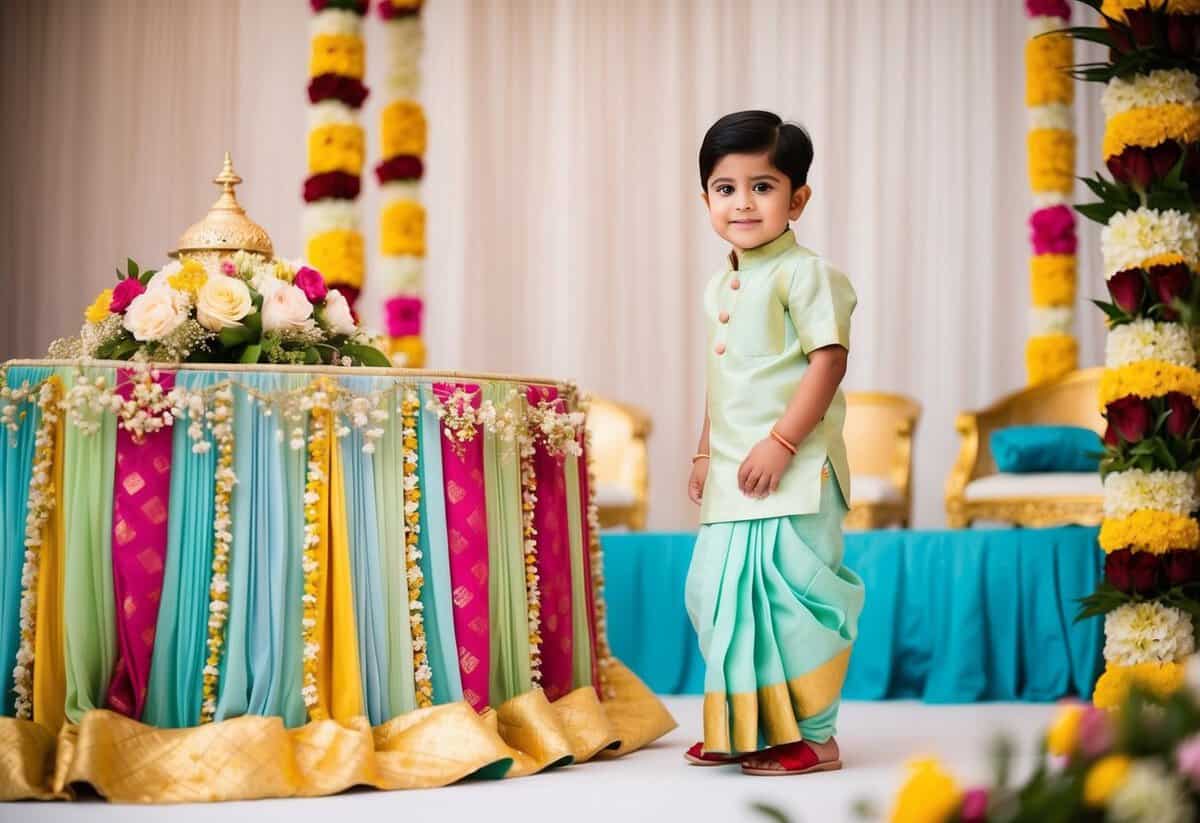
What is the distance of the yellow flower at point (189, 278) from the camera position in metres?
3.28

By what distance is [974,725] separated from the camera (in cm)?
425

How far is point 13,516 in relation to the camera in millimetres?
3033

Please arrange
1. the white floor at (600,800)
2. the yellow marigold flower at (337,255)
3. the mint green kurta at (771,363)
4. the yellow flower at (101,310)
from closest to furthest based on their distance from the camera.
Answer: the white floor at (600,800) < the mint green kurta at (771,363) < the yellow flower at (101,310) < the yellow marigold flower at (337,255)

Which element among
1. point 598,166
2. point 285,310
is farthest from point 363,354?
point 598,166

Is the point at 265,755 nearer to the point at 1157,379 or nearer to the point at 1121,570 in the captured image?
the point at 1121,570

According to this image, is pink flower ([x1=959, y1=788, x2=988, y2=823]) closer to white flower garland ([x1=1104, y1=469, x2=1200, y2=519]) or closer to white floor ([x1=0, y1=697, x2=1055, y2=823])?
white floor ([x1=0, y1=697, x2=1055, y2=823])

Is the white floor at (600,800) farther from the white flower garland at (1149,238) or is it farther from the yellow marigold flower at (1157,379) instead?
the white flower garland at (1149,238)

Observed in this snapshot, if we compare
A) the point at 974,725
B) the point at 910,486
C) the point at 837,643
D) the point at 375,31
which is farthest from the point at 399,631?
the point at 375,31

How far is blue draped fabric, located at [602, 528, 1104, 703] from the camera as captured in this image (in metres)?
4.91

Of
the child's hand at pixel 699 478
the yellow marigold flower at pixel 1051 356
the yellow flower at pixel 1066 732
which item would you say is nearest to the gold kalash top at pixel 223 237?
the child's hand at pixel 699 478

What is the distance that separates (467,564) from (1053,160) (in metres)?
4.63

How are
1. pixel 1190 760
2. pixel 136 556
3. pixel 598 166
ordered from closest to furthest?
pixel 1190 760 → pixel 136 556 → pixel 598 166

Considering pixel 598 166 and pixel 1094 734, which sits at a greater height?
pixel 598 166

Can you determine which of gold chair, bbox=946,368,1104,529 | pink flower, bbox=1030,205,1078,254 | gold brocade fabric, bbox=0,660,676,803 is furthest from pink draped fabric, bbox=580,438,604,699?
pink flower, bbox=1030,205,1078,254
